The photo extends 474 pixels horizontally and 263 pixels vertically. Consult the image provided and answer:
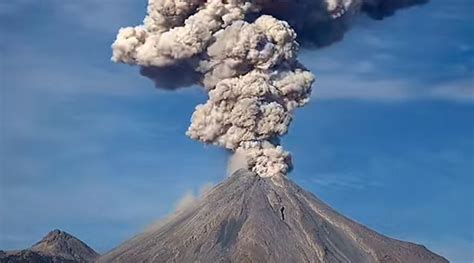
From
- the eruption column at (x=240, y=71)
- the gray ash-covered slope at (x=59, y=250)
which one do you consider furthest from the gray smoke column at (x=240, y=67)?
the gray ash-covered slope at (x=59, y=250)

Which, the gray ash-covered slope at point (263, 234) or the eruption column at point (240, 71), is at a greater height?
the eruption column at point (240, 71)

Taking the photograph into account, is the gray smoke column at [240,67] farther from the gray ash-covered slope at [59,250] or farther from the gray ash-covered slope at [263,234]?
the gray ash-covered slope at [59,250]

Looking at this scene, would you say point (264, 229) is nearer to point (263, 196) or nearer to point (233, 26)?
point (263, 196)

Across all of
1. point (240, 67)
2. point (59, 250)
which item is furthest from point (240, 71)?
point (59, 250)

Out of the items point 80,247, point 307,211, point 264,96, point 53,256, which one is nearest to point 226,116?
point 264,96

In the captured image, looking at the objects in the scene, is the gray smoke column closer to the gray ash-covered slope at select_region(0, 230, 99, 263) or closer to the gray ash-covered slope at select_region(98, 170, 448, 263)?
the gray ash-covered slope at select_region(98, 170, 448, 263)

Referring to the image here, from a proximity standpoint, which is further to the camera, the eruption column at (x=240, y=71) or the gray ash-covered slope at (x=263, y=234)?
the gray ash-covered slope at (x=263, y=234)

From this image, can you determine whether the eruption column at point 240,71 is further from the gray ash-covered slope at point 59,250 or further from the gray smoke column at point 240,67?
the gray ash-covered slope at point 59,250
